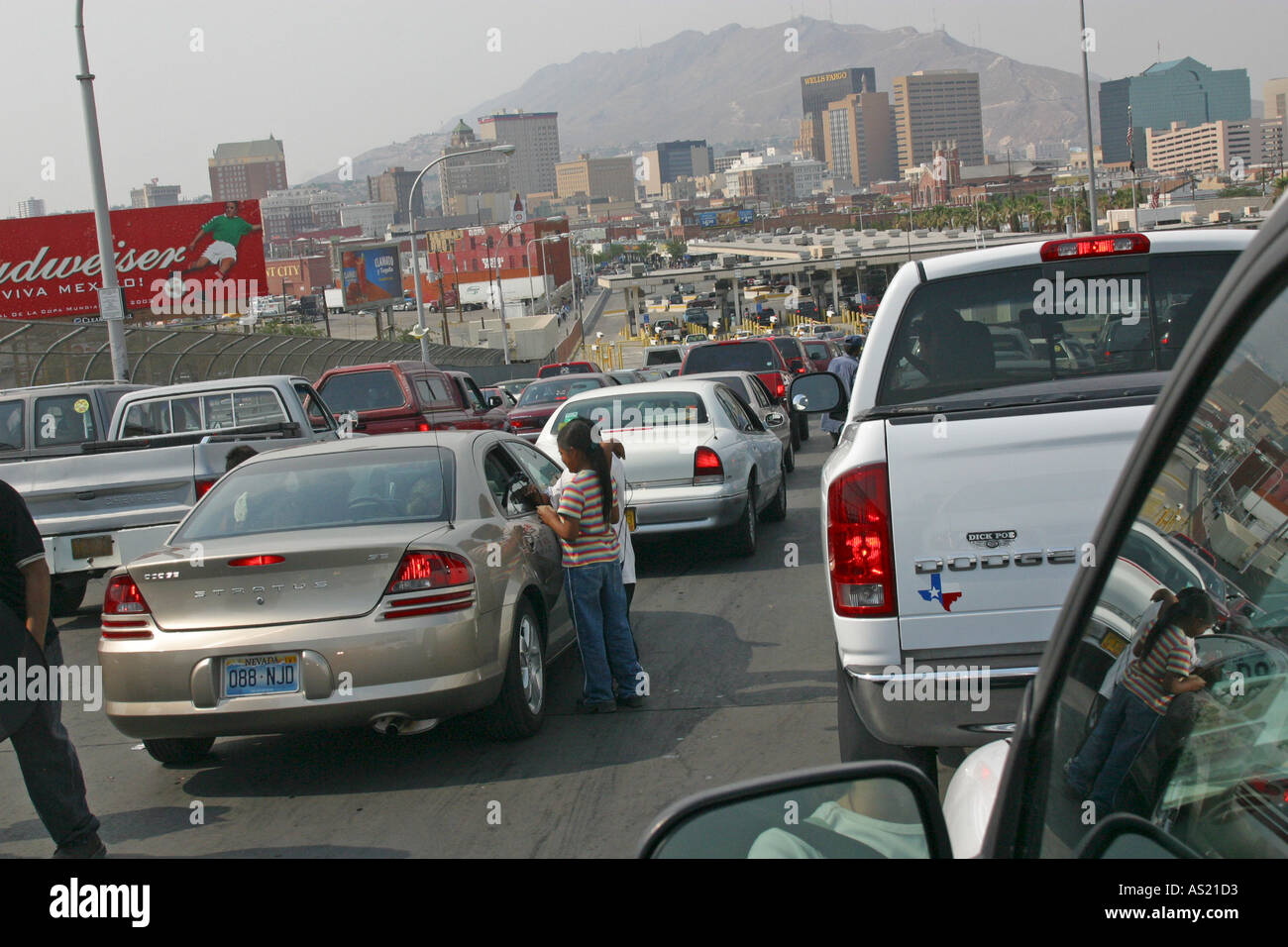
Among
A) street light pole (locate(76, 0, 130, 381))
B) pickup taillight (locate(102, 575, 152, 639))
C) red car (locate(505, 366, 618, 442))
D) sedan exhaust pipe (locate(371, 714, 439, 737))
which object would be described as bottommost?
sedan exhaust pipe (locate(371, 714, 439, 737))

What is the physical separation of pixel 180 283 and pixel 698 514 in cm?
4284

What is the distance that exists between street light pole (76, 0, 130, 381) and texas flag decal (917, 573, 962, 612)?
17.7m

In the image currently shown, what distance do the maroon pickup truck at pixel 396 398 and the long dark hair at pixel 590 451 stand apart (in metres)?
11.5

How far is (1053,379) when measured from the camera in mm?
5465

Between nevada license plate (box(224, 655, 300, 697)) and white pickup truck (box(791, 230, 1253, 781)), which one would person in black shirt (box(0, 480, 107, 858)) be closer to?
nevada license plate (box(224, 655, 300, 697))

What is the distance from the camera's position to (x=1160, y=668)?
1.75 metres

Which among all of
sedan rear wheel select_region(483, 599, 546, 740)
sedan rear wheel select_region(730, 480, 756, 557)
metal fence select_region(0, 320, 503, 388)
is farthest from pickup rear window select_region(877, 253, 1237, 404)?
metal fence select_region(0, 320, 503, 388)

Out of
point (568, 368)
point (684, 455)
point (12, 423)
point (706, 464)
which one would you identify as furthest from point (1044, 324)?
point (568, 368)

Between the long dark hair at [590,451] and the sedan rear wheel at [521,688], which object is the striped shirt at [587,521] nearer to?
the long dark hair at [590,451]

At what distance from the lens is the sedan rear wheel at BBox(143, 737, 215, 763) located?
22.9 feet

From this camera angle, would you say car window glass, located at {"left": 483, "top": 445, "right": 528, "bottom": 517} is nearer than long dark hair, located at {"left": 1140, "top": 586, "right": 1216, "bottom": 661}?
No

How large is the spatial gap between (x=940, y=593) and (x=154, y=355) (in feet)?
83.6
